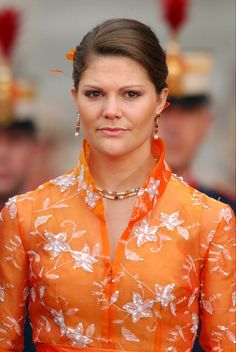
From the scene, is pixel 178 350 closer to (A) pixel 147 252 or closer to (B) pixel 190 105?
(A) pixel 147 252

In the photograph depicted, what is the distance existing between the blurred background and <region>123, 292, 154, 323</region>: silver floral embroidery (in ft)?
7.01

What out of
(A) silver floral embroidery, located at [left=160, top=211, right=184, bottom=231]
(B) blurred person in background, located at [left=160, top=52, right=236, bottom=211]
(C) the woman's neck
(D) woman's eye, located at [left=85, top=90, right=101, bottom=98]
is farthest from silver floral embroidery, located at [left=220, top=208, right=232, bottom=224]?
(B) blurred person in background, located at [left=160, top=52, right=236, bottom=211]

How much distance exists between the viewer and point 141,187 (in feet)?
11.8

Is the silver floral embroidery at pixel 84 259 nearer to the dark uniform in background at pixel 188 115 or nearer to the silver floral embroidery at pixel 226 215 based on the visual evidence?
the silver floral embroidery at pixel 226 215

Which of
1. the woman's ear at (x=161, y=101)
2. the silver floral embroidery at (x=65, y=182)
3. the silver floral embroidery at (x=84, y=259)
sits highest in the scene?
the woman's ear at (x=161, y=101)

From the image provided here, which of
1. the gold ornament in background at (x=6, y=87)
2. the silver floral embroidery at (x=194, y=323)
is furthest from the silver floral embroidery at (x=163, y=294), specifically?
the gold ornament in background at (x=6, y=87)

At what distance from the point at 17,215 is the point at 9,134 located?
223 cm

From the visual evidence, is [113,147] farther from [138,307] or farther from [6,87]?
[6,87]

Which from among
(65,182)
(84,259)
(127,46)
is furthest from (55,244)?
(127,46)

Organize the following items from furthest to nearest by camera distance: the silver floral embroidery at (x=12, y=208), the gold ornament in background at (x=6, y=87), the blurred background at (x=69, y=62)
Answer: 1. the gold ornament in background at (x=6, y=87)
2. the blurred background at (x=69, y=62)
3. the silver floral embroidery at (x=12, y=208)

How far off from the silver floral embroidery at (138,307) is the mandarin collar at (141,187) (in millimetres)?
224

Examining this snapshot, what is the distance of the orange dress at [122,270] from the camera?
11.6ft

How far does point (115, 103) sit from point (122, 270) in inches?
17.9

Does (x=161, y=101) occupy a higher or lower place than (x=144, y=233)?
higher
